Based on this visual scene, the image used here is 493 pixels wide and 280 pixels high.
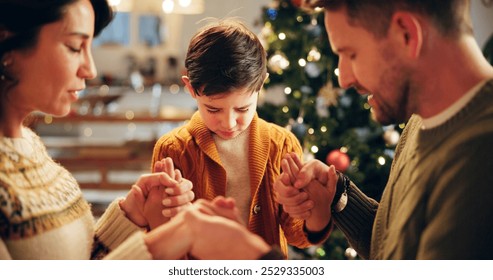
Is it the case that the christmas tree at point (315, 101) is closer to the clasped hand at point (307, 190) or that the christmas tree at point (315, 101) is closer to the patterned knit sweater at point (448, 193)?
the clasped hand at point (307, 190)

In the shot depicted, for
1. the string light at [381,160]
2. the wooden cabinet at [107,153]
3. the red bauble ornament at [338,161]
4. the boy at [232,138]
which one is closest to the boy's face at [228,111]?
the boy at [232,138]

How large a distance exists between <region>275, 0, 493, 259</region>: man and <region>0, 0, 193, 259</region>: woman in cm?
41

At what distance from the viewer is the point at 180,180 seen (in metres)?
1.12

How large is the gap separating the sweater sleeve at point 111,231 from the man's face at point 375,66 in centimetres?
52

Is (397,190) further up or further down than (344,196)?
further up

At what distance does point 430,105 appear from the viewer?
920mm

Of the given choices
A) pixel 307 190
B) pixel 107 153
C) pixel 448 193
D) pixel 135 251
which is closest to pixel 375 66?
pixel 448 193

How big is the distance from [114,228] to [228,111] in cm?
36

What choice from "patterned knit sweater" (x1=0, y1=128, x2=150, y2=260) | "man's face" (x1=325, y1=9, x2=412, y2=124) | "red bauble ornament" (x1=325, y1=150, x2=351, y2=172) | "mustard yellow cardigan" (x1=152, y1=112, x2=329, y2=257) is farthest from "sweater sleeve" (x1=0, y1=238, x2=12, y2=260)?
"red bauble ornament" (x1=325, y1=150, x2=351, y2=172)

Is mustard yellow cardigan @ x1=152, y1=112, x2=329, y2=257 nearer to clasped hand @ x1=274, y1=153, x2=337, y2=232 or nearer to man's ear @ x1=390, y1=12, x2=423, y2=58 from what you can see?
clasped hand @ x1=274, y1=153, x2=337, y2=232

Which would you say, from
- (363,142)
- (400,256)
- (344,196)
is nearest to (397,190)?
(400,256)

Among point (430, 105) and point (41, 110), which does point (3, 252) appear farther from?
point (430, 105)

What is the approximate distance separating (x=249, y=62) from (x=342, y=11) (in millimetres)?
380
